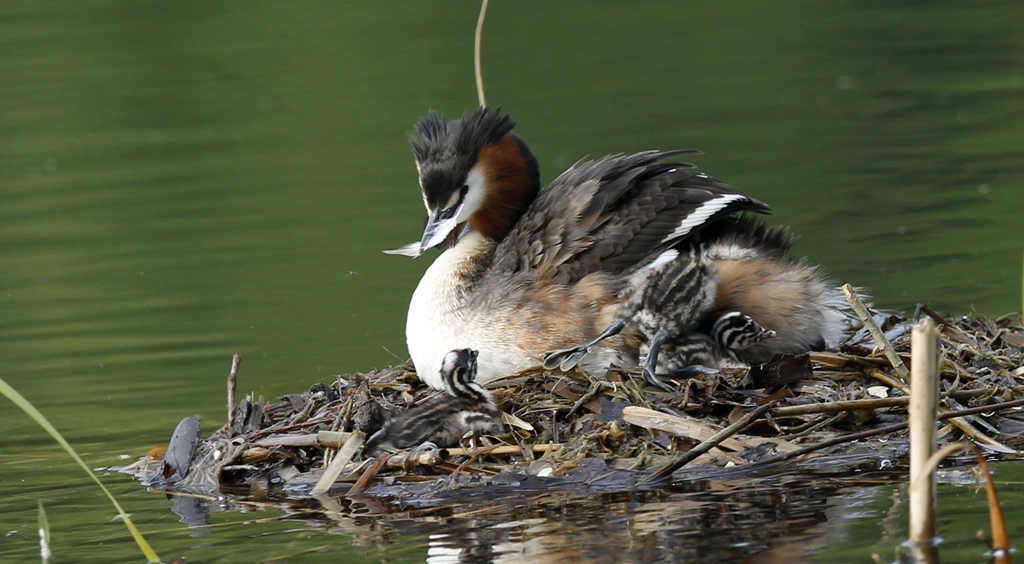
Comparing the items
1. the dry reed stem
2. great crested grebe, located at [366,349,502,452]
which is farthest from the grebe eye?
the dry reed stem

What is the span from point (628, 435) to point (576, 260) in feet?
3.01

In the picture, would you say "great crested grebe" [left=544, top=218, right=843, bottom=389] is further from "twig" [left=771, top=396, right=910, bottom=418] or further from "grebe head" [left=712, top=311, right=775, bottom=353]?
"twig" [left=771, top=396, right=910, bottom=418]

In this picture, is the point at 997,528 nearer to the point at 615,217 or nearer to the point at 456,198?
the point at 615,217

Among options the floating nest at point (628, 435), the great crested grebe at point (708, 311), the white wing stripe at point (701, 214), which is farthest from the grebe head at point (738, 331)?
the white wing stripe at point (701, 214)

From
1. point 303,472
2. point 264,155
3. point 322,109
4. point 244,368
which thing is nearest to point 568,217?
point 303,472

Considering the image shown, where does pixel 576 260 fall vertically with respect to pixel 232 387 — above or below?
above

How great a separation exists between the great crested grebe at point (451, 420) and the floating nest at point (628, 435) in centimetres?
7

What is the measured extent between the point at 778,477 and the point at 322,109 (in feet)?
40.3

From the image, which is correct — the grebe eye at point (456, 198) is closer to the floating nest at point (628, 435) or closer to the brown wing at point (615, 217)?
the brown wing at point (615, 217)

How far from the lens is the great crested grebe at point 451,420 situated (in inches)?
223

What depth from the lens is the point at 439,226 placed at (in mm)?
6453

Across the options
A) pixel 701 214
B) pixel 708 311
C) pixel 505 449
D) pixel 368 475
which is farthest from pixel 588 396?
pixel 701 214

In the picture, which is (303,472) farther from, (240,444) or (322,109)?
(322,109)

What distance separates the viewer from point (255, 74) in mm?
18688
